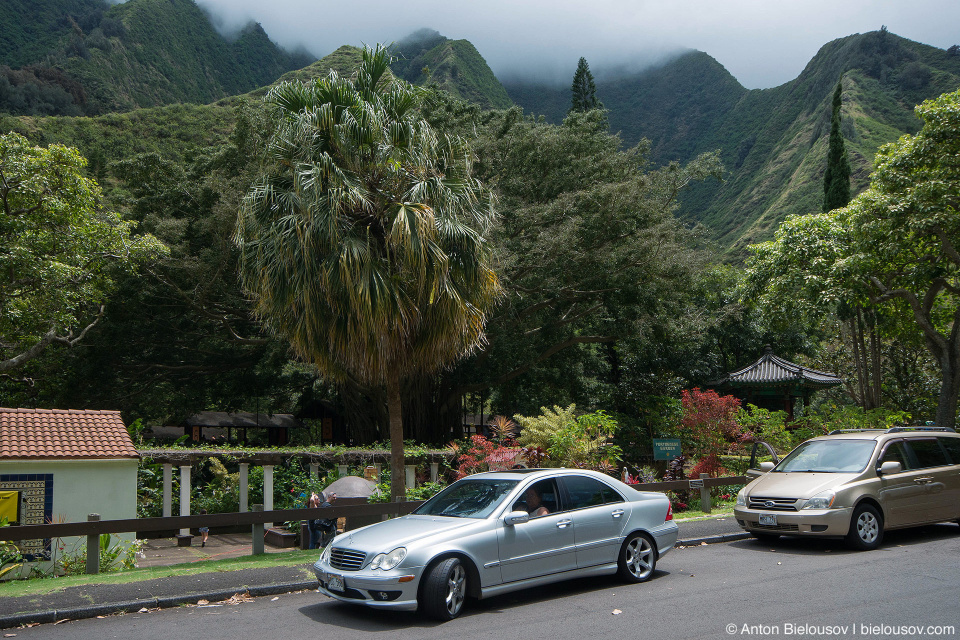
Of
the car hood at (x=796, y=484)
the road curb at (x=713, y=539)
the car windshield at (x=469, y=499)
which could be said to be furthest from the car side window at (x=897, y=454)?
the car windshield at (x=469, y=499)

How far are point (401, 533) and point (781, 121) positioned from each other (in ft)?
406

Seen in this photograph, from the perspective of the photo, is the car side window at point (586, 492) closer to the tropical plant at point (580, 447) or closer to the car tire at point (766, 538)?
the car tire at point (766, 538)

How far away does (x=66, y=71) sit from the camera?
8906 centimetres

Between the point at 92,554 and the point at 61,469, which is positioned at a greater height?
the point at 61,469

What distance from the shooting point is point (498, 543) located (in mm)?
7270

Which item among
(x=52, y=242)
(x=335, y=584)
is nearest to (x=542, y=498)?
(x=335, y=584)

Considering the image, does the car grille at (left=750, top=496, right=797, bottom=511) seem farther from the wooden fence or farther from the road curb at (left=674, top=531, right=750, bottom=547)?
the wooden fence

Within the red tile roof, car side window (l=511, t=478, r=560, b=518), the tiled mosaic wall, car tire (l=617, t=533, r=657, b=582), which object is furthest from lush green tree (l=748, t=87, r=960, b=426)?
the tiled mosaic wall

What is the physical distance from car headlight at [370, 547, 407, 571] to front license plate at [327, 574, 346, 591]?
17.3 inches

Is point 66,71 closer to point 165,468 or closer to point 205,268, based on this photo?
point 205,268

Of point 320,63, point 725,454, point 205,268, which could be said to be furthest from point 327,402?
point 320,63

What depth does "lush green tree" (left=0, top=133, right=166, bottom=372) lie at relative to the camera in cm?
2028

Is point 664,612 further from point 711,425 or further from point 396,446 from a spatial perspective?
point 711,425

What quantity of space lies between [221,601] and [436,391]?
64.1 feet
